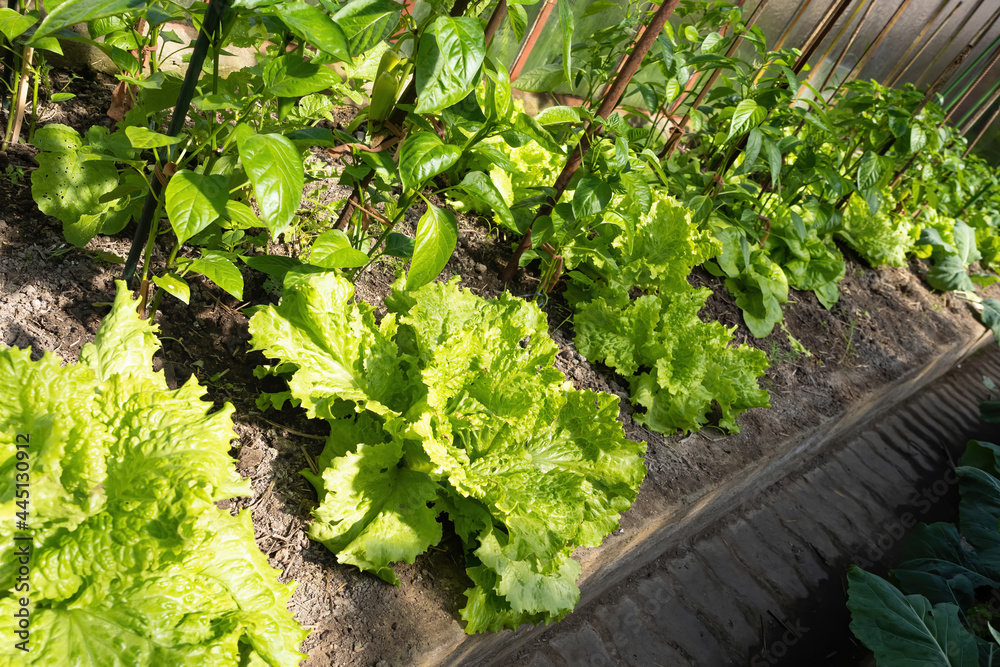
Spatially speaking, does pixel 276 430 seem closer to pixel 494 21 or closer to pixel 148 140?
pixel 148 140

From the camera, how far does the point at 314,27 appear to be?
967mm

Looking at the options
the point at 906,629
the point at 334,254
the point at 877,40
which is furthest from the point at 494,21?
the point at 877,40

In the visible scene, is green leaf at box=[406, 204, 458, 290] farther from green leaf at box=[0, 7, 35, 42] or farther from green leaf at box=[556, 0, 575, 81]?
green leaf at box=[0, 7, 35, 42]

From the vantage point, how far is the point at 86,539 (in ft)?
3.17

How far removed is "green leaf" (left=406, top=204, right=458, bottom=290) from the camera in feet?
4.33

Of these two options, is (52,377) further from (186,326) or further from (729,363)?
(729,363)

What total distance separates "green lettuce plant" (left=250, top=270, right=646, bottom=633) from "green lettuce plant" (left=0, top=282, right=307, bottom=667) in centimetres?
29

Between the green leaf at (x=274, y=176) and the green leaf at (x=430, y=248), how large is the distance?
0.32 m

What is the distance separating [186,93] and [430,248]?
56cm

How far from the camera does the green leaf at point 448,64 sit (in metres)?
1.07

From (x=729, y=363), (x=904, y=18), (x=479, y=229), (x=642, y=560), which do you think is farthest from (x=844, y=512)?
(x=904, y=18)

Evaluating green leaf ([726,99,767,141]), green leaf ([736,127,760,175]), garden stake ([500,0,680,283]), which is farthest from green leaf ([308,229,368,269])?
green leaf ([736,127,760,175])

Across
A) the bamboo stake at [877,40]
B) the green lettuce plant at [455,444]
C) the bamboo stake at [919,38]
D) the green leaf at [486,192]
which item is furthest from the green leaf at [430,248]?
the bamboo stake at [919,38]

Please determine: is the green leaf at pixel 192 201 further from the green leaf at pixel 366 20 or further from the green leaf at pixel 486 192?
the green leaf at pixel 486 192
